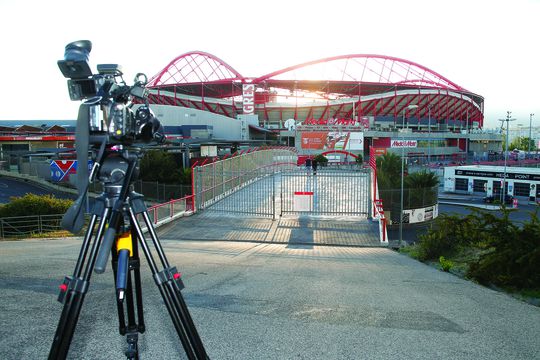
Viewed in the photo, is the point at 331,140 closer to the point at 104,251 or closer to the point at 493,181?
the point at 493,181

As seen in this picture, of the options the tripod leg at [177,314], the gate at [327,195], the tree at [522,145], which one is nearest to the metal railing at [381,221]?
the gate at [327,195]

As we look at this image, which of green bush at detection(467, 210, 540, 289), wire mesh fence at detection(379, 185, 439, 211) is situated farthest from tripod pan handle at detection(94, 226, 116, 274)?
wire mesh fence at detection(379, 185, 439, 211)

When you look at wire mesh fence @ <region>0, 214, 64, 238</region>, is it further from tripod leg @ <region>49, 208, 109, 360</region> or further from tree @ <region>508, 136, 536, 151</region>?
tree @ <region>508, 136, 536, 151</region>

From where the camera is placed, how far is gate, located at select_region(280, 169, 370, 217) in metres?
14.7

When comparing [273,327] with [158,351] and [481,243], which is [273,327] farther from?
[481,243]

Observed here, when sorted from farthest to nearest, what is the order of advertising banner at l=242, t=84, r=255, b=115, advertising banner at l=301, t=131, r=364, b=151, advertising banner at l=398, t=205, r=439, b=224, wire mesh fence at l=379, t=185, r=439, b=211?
1. advertising banner at l=242, t=84, r=255, b=115
2. advertising banner at l=301, t=131, r=364, b=151
3. advertising banner at l=398, t=205, r=439, b=224
4. wire mesh fence at l=379, t=185, r=439, b=211

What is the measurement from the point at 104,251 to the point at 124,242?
0.80 ft

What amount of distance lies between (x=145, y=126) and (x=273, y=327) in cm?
222

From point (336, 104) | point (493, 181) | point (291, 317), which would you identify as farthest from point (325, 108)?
point (291, 317)

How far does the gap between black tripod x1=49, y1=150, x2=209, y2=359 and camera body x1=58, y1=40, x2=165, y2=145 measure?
13cm

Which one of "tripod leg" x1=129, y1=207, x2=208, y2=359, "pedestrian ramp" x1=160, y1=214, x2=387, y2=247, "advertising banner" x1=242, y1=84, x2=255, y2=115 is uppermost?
"advertising banner" x1=242, y1=84, x2=255, y2=115

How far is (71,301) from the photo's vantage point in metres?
1.83

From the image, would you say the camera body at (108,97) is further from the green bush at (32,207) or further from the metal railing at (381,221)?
the green bush at (32,207)

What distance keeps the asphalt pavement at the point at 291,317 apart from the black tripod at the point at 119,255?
117cm
